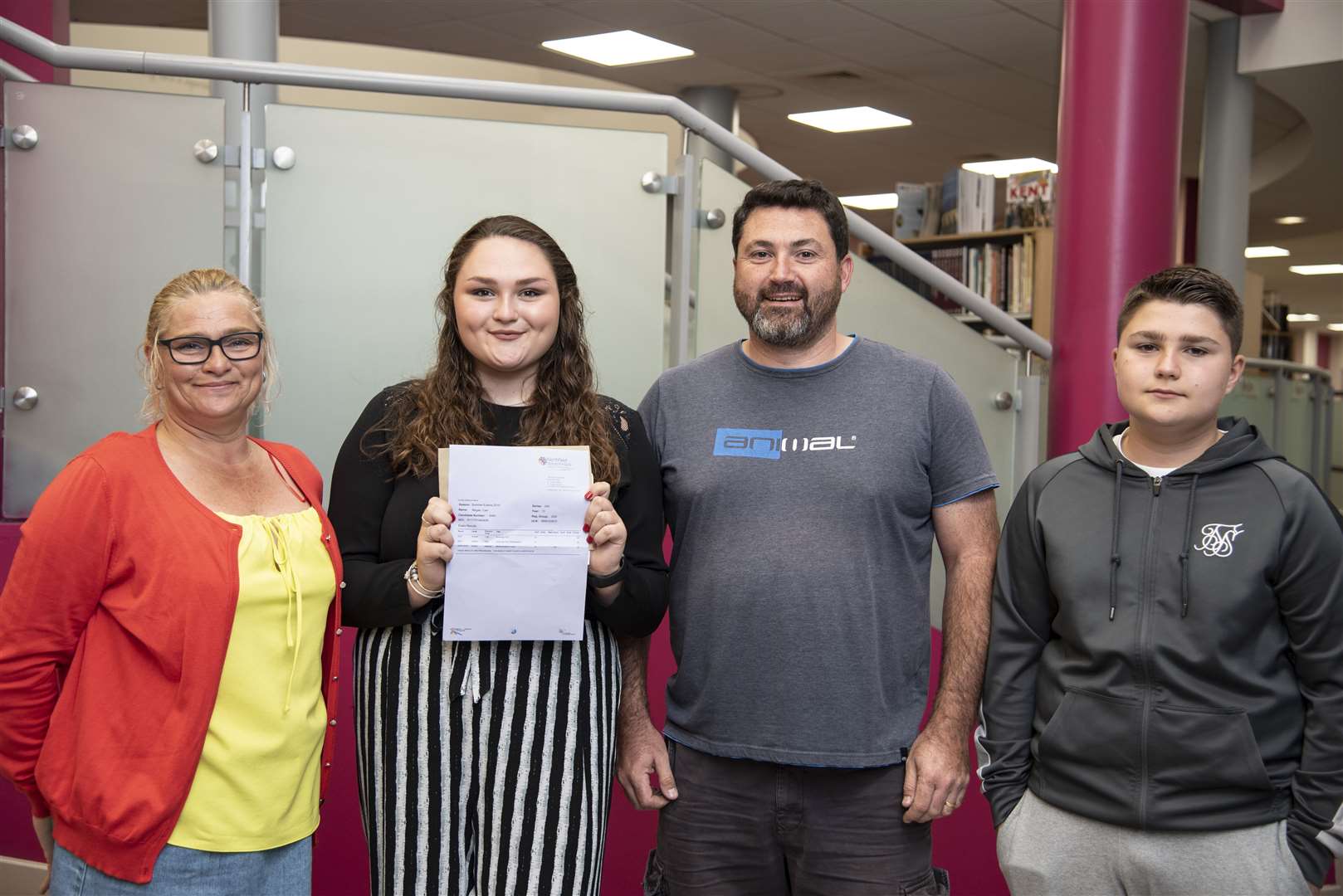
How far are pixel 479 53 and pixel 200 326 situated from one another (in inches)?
301

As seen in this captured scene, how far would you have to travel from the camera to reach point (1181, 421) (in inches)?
74.9

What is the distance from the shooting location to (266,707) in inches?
69.9

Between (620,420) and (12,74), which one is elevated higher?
(12,74)

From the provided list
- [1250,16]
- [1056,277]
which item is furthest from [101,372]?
[1250,16]

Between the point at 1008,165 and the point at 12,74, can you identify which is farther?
the point at 1008,165

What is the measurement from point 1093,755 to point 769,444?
0.70 metres

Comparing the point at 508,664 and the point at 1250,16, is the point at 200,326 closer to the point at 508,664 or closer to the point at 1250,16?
the point at 508,664

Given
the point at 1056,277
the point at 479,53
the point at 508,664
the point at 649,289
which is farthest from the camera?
the point at 479,53

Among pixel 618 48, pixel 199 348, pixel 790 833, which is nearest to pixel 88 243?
pixel 199 348

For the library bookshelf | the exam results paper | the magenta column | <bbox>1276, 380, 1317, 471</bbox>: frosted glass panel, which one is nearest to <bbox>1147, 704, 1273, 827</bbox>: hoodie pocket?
the exam results paper

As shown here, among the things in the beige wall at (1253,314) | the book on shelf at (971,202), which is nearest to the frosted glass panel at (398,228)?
the book on shelf at (971,202)

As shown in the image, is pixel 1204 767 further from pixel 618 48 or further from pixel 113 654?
pixel 618 48

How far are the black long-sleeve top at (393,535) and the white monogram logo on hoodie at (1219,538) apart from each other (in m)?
0.81

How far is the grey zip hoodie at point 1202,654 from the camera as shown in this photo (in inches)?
71.4
